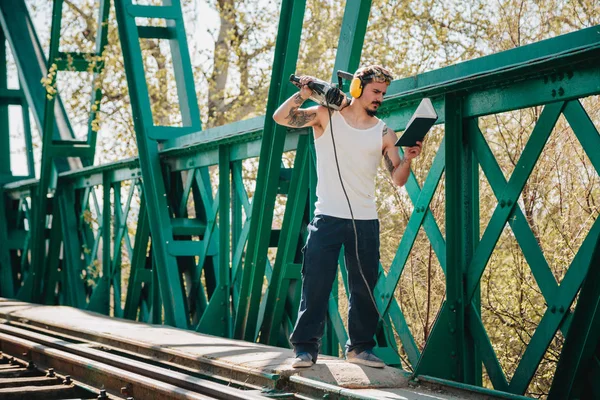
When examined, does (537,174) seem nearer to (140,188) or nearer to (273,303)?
(273,303)

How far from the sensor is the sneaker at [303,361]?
227 inches

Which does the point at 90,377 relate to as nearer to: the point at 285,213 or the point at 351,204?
the point at 285,213

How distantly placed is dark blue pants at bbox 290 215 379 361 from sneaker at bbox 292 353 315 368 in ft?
0.17

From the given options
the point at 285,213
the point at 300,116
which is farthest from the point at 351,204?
the point at 285,213

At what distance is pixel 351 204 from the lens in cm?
575

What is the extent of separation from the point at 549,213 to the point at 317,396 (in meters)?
3.88

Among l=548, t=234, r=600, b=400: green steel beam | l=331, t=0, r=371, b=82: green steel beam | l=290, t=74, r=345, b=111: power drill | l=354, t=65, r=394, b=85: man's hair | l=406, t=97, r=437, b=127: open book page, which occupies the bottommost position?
Answer: l=548, t=234, r=600, b=400: green steel beam

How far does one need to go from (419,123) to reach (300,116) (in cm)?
84

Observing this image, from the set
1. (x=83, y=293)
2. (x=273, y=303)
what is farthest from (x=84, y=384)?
(x=83, y=293)

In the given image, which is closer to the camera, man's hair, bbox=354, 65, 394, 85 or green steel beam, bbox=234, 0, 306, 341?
man's hair, bbox=354, 65, 394, 85

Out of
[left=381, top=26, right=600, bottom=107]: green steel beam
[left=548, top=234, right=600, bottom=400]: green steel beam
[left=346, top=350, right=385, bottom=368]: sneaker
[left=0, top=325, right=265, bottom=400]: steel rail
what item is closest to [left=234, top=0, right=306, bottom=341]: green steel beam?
[left=0, top=325, right=265, bottom=400]: steel rail

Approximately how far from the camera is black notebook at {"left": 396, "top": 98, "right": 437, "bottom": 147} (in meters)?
5.37

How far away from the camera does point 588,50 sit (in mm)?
4840

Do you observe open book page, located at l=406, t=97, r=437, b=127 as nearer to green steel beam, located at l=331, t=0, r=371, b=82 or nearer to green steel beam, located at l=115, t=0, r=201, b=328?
green steel beam, located at l=331, t=0, r=371, b=82
